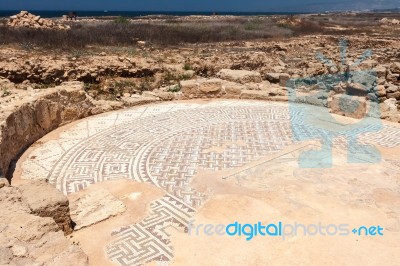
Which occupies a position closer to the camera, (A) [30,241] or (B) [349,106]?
(A) [30,241]

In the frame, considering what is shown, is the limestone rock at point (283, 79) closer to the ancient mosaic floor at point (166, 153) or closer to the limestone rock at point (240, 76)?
the limestone rock at point (240, 76)

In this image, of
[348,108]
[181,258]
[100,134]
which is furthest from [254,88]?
[181,258]

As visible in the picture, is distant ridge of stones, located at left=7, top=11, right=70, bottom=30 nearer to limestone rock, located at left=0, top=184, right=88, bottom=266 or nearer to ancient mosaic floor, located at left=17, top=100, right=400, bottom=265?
ancient mosaic floor, located at left=17, top=100, right=400, bottom=265

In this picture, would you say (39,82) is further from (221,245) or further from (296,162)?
(221,245)

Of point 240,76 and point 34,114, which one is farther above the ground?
point 240,76

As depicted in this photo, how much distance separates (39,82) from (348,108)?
303 inches

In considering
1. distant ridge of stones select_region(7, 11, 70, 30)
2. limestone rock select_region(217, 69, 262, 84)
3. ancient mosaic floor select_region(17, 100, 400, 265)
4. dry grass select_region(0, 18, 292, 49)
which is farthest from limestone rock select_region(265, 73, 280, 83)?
distant ridge of stones select_region(7, 11, 70, 30)

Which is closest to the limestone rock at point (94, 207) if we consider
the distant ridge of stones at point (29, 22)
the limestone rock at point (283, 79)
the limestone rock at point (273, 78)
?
the limestone rock at point (283, 79)

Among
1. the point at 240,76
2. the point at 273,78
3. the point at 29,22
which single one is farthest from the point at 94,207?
the point at 29,22

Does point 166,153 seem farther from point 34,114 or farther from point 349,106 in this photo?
point 349,106

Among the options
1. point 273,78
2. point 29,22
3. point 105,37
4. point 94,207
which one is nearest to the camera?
point 94,207

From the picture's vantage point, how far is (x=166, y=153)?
598cm

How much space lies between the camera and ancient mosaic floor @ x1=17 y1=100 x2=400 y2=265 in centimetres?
403

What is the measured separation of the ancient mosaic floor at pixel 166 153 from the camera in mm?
4031
